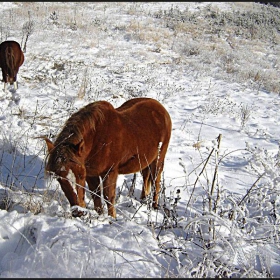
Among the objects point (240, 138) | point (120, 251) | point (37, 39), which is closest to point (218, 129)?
point (240, 138)

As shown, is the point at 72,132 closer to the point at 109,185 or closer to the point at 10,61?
the point at 109,185

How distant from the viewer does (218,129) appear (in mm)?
6410

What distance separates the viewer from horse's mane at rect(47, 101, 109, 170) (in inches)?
91.2

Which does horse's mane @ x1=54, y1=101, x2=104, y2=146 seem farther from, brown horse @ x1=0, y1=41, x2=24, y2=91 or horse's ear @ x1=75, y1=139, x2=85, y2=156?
brown horse @ x1=0, y1=41, x2=24, y2=91

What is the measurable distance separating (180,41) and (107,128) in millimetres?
13050

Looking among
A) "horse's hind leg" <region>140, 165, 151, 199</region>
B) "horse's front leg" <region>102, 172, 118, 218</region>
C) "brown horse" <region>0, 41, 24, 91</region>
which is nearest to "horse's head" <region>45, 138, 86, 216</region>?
"horse's front leg" <region>102, 172, 118, 218</region>

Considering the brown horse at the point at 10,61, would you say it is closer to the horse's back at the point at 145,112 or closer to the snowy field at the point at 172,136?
the snowy field at the point at 172,136

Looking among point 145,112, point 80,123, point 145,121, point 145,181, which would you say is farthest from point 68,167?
point 145,181

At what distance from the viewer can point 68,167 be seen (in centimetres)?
232

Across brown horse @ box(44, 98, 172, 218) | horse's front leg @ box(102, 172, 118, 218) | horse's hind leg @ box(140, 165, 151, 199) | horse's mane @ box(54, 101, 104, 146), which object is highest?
horse's mane @ box(54, 101, 104, 146)

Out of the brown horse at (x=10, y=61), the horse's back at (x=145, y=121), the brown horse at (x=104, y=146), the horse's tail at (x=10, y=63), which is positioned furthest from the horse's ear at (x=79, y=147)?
the horse's tail at (x=10, y=63)

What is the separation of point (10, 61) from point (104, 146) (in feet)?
19.0

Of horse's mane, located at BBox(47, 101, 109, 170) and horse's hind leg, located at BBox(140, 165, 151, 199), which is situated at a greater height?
horse's mane, located at BBox(47, 101, 109, 170)

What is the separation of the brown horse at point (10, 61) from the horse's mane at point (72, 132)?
5.07 metres
